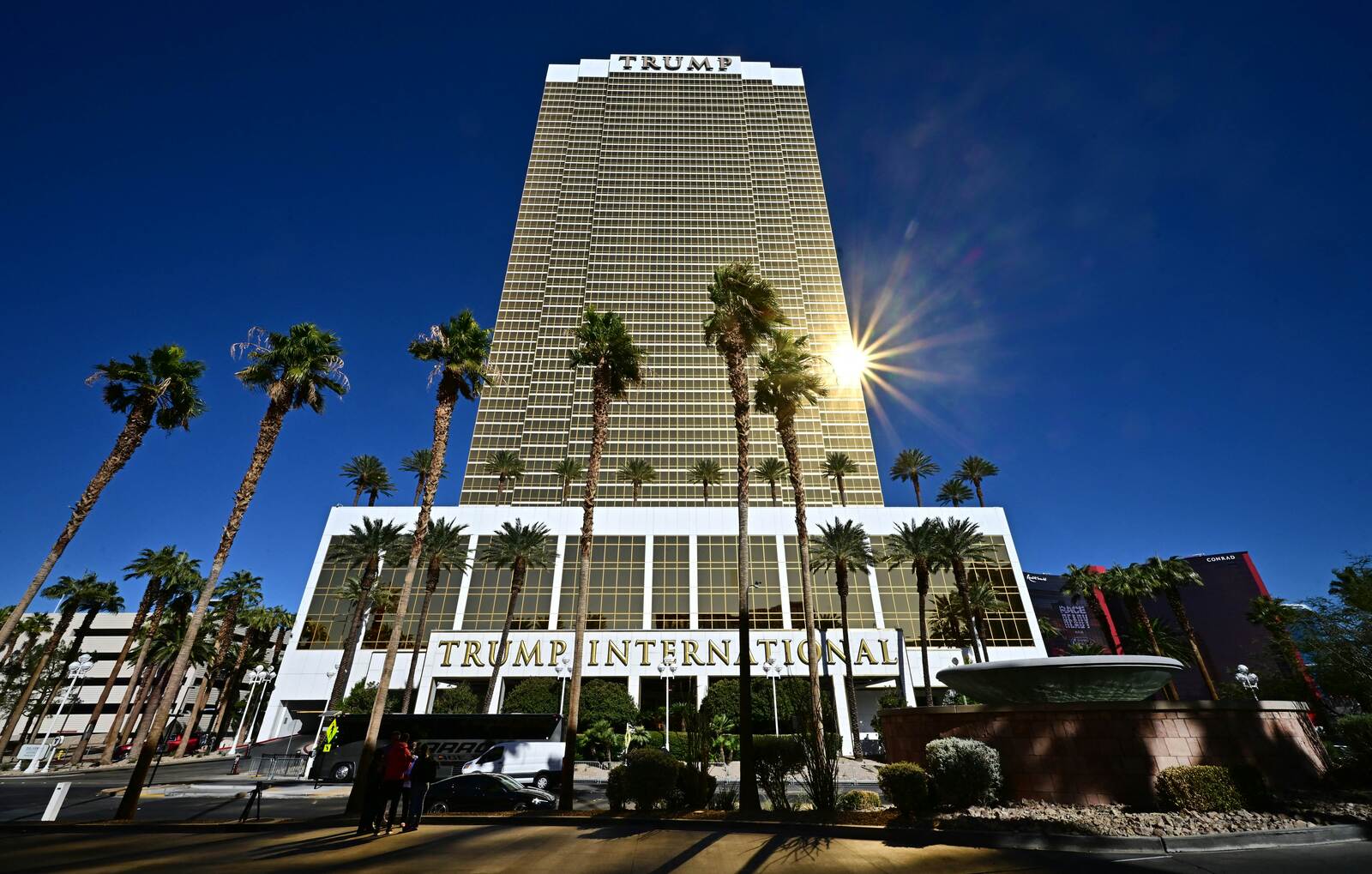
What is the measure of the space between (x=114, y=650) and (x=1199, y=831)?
127 m

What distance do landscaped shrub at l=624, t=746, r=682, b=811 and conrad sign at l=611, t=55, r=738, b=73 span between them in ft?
473

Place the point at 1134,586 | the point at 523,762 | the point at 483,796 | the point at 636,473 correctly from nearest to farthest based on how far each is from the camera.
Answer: the point at 483,796, the point at 523,762, the point at 1134,586, the point at 636,473

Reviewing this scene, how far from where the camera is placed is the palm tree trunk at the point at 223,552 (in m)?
15.8

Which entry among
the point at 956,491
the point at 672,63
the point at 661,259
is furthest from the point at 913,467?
the point at 672,63

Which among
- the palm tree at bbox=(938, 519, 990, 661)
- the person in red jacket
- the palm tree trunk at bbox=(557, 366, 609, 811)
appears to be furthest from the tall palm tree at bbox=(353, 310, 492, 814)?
the palm tree at bbox=(938, 519, 990, 661)

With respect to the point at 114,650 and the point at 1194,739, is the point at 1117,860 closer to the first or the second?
the point at 1194,739

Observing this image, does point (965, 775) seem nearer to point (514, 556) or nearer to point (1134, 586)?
point (514, 556)

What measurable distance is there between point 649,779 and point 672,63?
486 ft

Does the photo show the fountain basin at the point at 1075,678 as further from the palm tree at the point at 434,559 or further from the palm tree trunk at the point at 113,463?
the palm tree at the point at 434,559

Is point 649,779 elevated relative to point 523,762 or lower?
elevated

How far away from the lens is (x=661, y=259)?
3957 inches

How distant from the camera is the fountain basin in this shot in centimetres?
1437

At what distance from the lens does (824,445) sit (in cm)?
8669

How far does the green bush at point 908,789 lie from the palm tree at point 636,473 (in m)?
58.2
